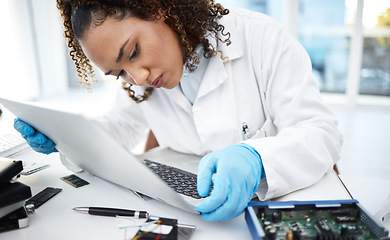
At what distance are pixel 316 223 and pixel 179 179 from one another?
14.6 inches

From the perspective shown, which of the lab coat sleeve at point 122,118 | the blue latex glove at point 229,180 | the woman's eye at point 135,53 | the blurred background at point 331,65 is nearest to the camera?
the blue latex glove at point 229,180

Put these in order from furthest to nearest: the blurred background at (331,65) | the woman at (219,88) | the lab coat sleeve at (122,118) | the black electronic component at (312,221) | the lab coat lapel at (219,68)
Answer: the blurred background at (331,65), the lab coat sleeve at (122,118), the lab coat lapel at (219,68), the woman at (219,88), the black electronic component at (312,221)

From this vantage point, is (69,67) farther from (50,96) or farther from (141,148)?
(141,148)

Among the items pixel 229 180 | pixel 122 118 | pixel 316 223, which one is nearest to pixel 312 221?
pixel 316 223

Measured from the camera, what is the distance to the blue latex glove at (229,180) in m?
0.65

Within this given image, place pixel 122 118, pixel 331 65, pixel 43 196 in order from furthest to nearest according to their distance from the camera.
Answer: pixel 331 65 < pixel 122 118 < pixel 43 196

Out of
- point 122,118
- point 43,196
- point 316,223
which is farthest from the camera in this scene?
point 122,118

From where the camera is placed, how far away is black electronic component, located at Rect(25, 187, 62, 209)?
77cm

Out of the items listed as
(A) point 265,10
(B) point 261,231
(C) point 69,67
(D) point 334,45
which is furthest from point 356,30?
(B) point 261,231

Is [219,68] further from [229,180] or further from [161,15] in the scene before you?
[229,180]

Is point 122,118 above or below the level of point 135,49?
below

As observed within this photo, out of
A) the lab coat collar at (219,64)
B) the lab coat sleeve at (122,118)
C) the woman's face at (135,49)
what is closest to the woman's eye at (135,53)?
the woman's face at (135,49)

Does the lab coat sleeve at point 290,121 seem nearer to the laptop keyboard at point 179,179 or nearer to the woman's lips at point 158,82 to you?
the laptop keyboard at point 179,179

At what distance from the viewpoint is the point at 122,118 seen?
137 cm
